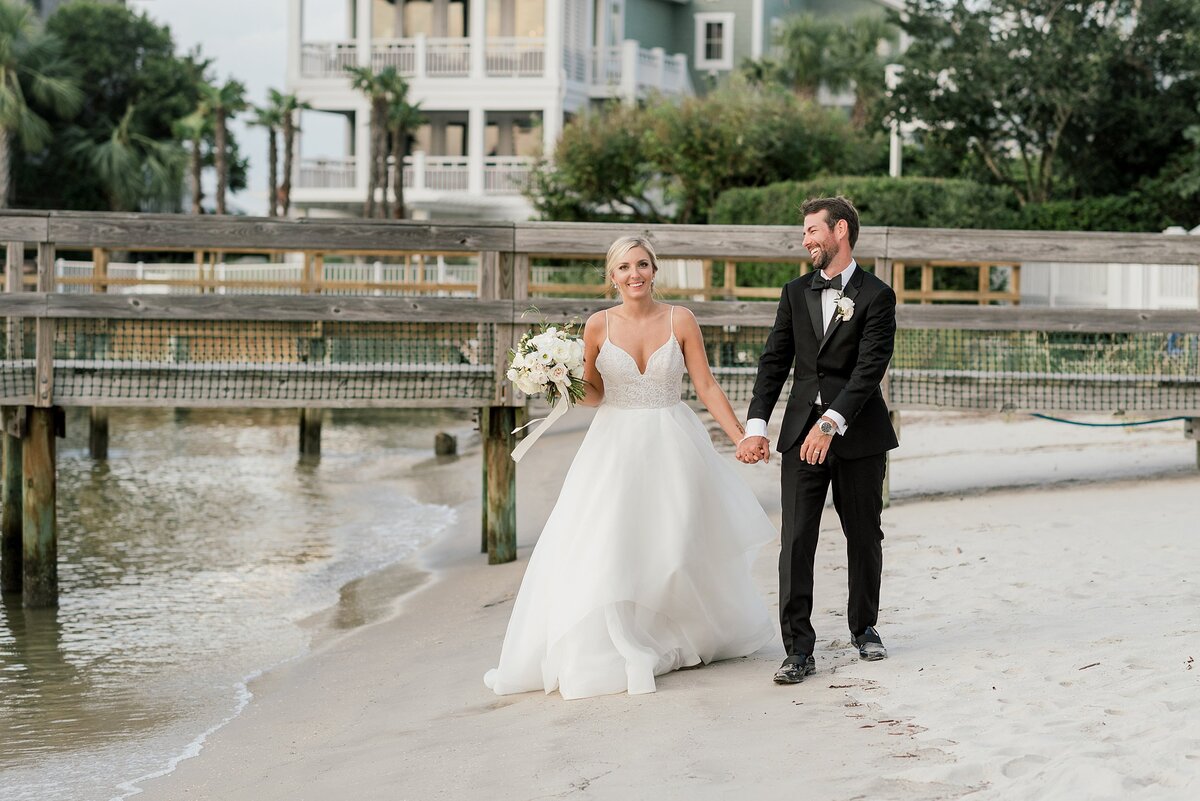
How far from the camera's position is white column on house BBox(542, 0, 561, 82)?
131ft

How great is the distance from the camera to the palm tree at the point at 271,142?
4103cm

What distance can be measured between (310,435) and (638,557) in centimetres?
1569

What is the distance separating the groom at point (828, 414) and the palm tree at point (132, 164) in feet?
144

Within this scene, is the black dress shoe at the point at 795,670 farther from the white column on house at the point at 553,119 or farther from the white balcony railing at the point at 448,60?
the white balcony railing at the point at 448,60

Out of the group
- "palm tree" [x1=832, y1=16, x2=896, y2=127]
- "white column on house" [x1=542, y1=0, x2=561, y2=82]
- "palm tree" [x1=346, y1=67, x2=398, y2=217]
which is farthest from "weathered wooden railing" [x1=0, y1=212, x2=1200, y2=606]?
"palm tree" [x1=832, y1=16, x2=896, y2=127]

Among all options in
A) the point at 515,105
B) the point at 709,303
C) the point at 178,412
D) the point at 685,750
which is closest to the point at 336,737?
the point at 685,750

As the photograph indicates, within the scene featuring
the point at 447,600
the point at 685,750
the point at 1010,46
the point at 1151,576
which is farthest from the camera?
the point at 1010,46

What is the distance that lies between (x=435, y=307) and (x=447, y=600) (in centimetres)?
214

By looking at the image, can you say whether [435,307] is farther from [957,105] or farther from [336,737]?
[957,105]

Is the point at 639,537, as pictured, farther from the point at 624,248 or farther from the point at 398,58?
the point at 398,58

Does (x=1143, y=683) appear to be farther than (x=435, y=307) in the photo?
No

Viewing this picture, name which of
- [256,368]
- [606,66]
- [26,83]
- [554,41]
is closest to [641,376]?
[256,368]

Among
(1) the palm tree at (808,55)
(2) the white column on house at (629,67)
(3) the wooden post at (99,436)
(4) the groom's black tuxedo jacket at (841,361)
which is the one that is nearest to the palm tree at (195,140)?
(2) the white column on house at (629,67)

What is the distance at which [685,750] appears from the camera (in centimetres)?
559
